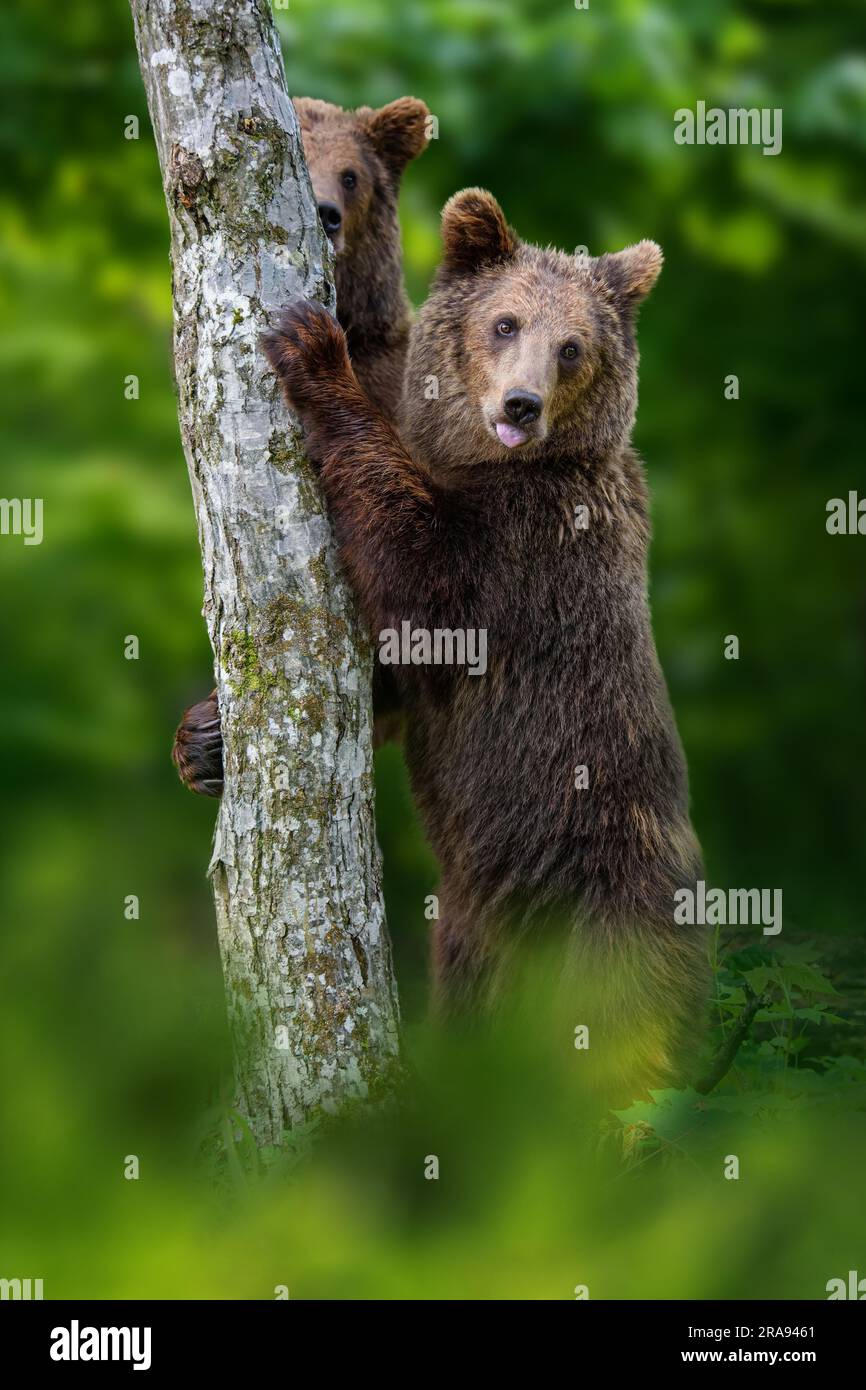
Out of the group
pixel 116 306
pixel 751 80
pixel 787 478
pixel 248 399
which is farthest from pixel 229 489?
pixel 787 478

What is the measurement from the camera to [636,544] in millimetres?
5508

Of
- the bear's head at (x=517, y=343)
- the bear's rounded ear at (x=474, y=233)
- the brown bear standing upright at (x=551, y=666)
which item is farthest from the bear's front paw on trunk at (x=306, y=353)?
the bear's rounded ear at (x=474, y=233)

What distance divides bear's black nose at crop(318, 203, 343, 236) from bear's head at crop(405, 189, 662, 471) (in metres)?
0.47

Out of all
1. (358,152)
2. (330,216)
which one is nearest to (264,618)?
(330,216)

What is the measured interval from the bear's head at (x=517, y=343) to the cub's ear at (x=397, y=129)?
→ 962mm

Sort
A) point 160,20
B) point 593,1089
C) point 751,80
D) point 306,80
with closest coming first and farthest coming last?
point 160,20, point 593,1089, point 306,80, point 751,80

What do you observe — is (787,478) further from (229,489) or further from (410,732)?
(229,489)

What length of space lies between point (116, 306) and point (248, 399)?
13.2 ft

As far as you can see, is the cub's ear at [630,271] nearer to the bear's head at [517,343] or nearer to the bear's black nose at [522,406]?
the bear's head at [517,343]

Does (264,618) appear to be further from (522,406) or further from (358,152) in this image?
(358,152)

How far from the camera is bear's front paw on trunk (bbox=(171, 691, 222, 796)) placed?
5355 mm

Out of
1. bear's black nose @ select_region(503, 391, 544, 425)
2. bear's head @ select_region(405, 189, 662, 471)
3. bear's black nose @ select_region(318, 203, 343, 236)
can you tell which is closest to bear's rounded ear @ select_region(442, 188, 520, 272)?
bear's head @ select_region(405, 189, 662, 471)

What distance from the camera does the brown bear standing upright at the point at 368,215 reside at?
19.8ft

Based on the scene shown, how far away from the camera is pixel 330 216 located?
19.0 ft
